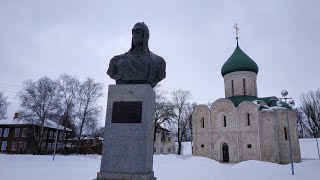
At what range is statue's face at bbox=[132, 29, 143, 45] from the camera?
6463 millimetres

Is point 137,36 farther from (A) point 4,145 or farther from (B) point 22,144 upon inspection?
(A) point 4,145

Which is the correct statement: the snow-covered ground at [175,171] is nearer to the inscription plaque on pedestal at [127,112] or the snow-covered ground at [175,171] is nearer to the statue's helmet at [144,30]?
the inscription plaque on pedestal at [127,112]

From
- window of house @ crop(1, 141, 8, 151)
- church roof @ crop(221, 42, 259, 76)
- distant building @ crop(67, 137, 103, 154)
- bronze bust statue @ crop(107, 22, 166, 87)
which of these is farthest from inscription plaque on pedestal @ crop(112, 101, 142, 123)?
window of house @ crop(1, 141, 8, 151)

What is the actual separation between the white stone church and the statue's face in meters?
26.2

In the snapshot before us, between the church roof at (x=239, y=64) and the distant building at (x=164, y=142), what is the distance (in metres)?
17.8

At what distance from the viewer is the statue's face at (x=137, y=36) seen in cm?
646

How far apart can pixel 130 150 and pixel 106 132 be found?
0.70 m

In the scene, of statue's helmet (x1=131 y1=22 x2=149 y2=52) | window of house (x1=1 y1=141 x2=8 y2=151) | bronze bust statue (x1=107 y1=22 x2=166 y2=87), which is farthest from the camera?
window of house (x1=1 y1=141 x2=8 y2=151)

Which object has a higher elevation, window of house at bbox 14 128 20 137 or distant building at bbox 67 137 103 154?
window of house at bbox 14 128 20 137

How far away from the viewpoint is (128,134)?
5703 mm

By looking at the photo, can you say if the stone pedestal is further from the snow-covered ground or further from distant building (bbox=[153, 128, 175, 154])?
distant building (bbox=[153, 128, 175, 154])

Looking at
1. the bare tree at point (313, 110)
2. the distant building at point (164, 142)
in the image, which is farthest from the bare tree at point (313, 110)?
the distant building at point (164, 142)

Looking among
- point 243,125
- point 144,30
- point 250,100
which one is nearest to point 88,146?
point 243,125

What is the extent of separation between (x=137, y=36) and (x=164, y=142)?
47215 millimetres
